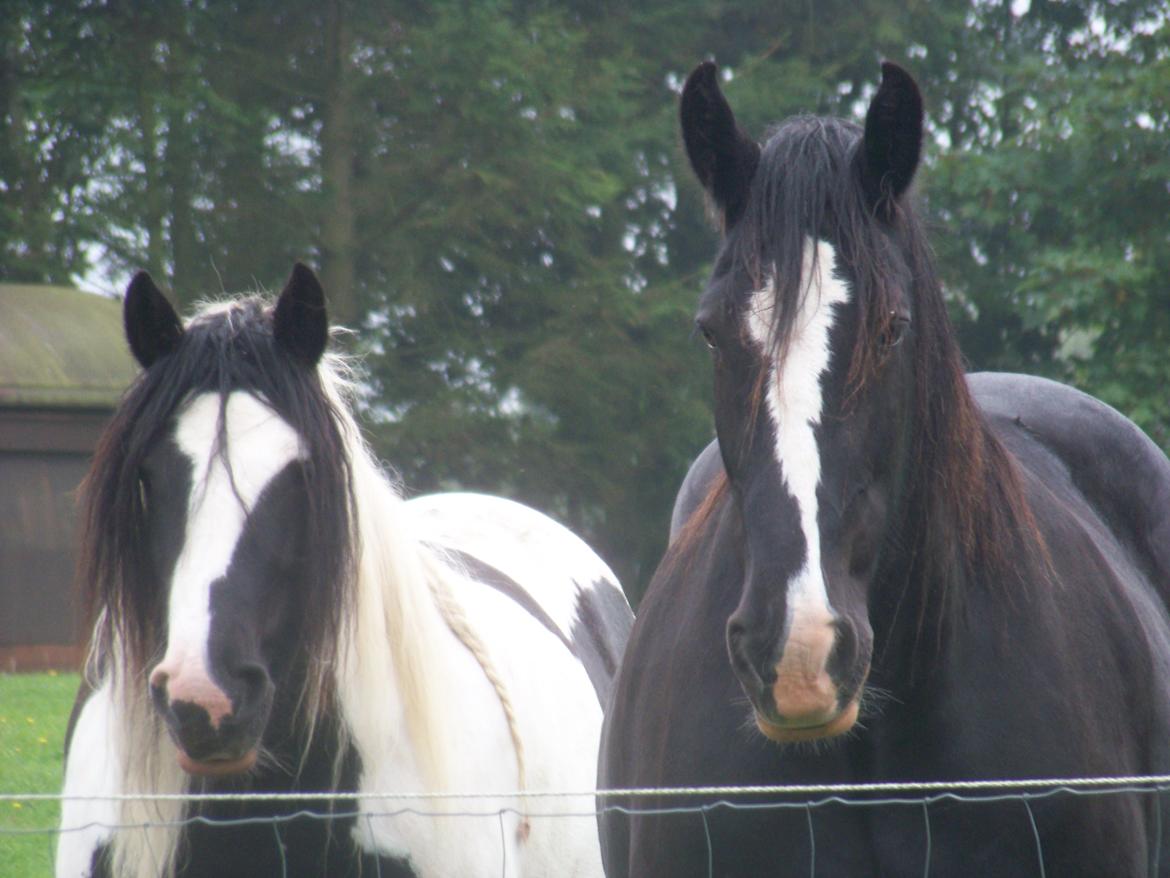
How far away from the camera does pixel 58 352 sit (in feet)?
47.1

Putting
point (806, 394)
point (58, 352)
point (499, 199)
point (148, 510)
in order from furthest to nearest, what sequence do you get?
point (499, 199) → point (58, 352) → point (148, 510) → point (806, 394)

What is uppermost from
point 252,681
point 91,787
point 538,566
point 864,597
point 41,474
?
point 41,474

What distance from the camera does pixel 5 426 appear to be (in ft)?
45.5

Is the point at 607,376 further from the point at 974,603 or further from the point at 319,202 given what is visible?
the point at 974,603

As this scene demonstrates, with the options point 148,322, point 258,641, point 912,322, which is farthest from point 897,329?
point 148,322

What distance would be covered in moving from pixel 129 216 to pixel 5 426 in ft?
9.80

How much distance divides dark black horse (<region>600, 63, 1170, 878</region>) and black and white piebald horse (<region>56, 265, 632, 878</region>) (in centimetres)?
71

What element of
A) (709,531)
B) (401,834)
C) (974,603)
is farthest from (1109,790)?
(401,834)

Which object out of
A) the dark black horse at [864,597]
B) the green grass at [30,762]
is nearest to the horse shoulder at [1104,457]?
the dark black horse at [864,597]

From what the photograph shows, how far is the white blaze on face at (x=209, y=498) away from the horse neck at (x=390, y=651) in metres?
0.27

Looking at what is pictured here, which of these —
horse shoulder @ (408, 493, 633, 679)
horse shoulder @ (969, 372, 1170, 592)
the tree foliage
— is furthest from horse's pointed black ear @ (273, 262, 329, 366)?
the tree foliage

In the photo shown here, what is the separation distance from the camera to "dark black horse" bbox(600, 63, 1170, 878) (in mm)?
2156

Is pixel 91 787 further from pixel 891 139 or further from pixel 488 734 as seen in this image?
pixel 891 139

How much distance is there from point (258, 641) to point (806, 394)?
4.04ft
